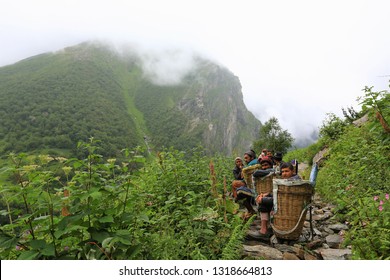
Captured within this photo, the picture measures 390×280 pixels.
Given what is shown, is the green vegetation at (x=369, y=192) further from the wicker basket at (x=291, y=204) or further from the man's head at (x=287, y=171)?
the man's head at (x=287, y=171)

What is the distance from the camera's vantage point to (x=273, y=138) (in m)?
34.3

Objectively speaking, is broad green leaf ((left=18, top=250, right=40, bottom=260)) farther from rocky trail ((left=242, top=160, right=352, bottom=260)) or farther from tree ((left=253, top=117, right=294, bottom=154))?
tree ((left=253, top=117, right=294, bottom=154))

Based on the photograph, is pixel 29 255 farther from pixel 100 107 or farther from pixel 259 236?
pixel 100 107

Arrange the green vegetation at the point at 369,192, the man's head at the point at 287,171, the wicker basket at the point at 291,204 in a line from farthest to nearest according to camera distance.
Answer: the man's head at the point at 287,171 < the wicker basket at the point at 291,204 < the green vegetation at the point at 369,192

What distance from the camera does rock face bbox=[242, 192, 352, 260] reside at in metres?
3.90

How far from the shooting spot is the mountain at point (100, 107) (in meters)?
68.9

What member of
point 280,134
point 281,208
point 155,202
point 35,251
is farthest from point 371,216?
point 280,134

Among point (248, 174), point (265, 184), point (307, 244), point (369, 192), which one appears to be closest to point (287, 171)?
point (265, 184)

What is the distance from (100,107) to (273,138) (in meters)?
88.4

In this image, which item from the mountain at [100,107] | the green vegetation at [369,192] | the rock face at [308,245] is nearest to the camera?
the green vegetation at [369,192]

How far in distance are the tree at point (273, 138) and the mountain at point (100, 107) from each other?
22.3 ft

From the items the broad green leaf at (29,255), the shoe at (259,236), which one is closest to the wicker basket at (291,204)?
the shoe at (259,236)

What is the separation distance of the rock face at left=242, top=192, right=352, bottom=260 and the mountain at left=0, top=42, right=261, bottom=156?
13.0ft

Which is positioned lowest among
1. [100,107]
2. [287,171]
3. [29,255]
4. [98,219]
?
[287,171]
